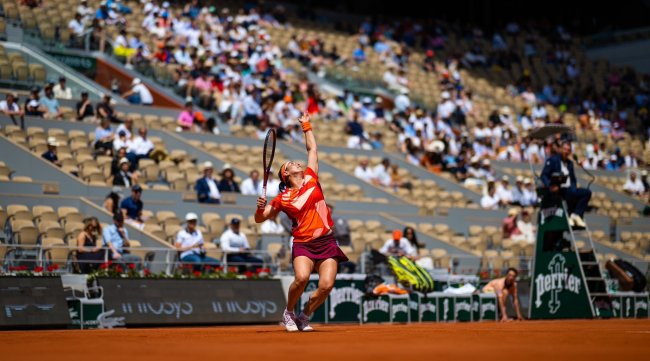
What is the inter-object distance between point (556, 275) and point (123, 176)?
9.63 meters

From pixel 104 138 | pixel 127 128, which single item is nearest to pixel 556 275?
pixel 127 128

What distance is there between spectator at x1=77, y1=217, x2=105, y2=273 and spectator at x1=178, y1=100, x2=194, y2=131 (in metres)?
9.40

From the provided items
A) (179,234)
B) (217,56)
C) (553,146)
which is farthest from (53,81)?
(553,146)

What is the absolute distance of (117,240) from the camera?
1955 centimetres

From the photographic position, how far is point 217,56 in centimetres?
3312

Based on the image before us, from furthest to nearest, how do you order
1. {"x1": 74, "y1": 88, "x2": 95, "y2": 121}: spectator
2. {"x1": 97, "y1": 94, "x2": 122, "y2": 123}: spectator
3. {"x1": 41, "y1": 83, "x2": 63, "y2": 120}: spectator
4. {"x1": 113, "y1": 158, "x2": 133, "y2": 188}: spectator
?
{"x1": 74, "y1": 88, "x2": 95, "y2": 121}: spectator → {"x1": 97, "y1": 94, "x2": 122, "y2": 123}: spectator → {"x1": 41, "y1": 83, "x2": 63, "y2": 120}: spectator → {"x1": 113, "y1": 158, "x2": 133, "y2": 188}: spectator

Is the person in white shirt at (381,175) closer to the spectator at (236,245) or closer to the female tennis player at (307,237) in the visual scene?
the spectator at (236,245)

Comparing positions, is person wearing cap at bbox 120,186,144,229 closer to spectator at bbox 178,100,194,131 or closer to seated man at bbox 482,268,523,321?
spectator at bbox 178,100,194,131

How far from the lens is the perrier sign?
19719 millimetres

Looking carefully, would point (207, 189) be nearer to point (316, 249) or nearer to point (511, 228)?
point (511, 228)

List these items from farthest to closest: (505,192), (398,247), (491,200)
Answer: (505,192) < (491,200) < (398,247)

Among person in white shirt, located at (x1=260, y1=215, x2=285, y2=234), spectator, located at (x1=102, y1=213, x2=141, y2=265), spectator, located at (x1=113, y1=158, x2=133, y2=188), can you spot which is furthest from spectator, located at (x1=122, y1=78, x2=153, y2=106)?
spectator, located at (x1=102, y1=213, x2=141, y2=265)

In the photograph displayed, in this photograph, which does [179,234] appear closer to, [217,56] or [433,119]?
[217,56]

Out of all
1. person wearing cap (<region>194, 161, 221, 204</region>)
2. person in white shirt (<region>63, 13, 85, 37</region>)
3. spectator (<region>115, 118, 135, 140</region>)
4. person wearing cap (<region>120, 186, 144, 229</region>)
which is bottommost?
person wearing cap (<region>120, 186, 144, 229</region>)
